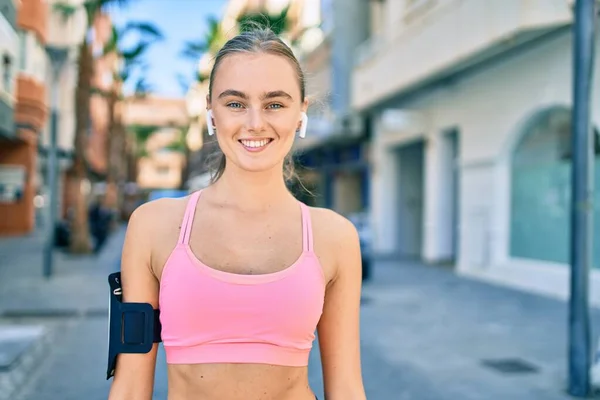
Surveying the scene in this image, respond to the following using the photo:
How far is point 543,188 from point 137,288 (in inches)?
438

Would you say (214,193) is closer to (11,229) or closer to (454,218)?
(454,218)

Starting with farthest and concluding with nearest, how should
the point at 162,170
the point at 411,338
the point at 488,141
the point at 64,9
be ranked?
the point at 162,170 → the point at 64,9 → the point at 488,141 → the point at 411,338

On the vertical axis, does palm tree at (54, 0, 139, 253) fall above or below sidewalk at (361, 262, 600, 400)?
above

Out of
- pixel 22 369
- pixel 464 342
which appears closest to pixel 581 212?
pixel 464 342

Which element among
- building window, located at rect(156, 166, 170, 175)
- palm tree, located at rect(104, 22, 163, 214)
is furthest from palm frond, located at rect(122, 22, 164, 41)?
building window, located at rect(156, 166, 170, 175)

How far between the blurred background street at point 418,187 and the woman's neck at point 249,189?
0.77 feet

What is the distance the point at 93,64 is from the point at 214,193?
1730 cm

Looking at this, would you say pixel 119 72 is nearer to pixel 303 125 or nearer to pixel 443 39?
pixel 443 39

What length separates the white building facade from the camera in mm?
10711

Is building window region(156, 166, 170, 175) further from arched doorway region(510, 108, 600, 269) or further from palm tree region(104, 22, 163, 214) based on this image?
arched doorway region(510, 108, 600, 269)

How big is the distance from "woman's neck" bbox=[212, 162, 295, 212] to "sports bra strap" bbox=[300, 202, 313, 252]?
81mm

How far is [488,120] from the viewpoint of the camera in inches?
518

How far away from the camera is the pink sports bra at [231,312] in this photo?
148 centimetres

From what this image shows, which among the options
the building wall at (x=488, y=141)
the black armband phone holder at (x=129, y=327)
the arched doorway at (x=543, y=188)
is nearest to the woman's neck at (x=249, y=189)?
the black armband phone holder at (x=129, y=327)
